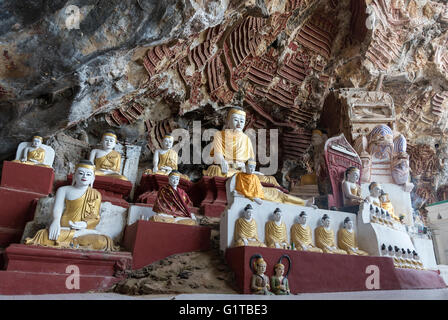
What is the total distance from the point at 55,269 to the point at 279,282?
2386 mm

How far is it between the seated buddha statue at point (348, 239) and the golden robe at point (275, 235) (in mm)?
958

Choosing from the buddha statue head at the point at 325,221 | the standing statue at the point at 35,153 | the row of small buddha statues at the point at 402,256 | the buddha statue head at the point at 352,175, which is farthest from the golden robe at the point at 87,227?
the buddha statue head at the point at 352,175

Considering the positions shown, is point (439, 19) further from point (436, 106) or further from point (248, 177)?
point (248, 177)

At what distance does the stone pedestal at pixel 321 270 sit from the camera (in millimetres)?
3955

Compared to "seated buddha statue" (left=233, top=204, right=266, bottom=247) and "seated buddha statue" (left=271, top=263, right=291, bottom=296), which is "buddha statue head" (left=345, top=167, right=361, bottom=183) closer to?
"seated buddha statue" (left=233, top=204, right=266, bottom=247)

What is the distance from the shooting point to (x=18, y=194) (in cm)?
535

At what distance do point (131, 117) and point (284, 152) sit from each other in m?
5.35

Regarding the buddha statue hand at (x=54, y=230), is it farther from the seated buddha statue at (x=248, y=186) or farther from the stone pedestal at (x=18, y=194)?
the seated buddha statue at (x=248, y=186)

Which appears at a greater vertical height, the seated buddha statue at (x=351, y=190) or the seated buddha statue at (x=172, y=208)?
the seated buddha statue at (x=351, y=190)

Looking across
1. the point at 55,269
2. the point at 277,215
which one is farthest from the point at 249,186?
the point at 55,269

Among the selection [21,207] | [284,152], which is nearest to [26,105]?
[21,207]

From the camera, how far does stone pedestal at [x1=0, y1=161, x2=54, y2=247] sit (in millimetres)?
5052

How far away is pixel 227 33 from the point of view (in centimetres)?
865

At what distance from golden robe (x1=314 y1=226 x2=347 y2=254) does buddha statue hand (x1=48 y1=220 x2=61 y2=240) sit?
330cm
